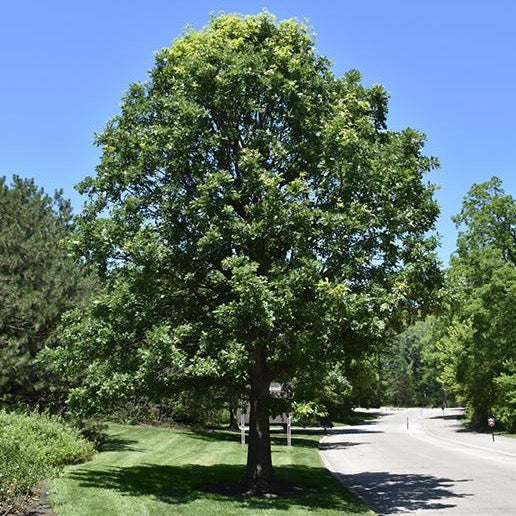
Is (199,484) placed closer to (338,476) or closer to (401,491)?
(401,491)

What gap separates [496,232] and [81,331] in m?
36.7

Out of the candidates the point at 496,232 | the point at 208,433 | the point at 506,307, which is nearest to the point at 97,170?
the point at 208,433

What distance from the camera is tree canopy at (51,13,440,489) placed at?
12.6 m

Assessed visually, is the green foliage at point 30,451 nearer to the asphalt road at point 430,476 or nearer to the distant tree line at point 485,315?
Answer: the asphalt road at point 430,476

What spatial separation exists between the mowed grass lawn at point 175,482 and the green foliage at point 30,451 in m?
0.54

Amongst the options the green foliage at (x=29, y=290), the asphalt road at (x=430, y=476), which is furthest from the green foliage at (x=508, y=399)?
the green foliage at (x=29, y=290)

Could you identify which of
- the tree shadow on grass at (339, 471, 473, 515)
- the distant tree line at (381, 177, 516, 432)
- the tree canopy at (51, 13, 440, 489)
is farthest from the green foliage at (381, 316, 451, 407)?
the tree canopy at (51, 13, 440, 489)

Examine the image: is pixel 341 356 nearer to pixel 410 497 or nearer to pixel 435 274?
pixel 435 274

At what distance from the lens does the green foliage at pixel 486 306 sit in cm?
3906

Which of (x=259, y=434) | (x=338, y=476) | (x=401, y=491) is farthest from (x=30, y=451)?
(x=338, y=476)

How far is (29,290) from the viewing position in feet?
61.2

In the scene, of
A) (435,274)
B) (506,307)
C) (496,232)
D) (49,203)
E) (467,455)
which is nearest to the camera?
(435,274)

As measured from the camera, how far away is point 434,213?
1447 centimetres

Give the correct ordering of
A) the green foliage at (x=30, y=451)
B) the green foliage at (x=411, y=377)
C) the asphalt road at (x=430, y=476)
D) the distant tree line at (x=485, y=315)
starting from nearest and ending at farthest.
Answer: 1. the green foliage at (x=30, y=451)
2. the asphalt road at (x=430, y=476)
3. the distant tree line at (x=485, y=315)
4. the green foliage at (x=411, y=377)
